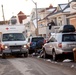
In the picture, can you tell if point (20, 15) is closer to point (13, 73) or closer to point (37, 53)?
point (37, 53)

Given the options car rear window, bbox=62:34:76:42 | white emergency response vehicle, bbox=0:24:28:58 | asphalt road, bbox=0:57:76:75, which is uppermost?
car rear window, bbox=62:34:76:42

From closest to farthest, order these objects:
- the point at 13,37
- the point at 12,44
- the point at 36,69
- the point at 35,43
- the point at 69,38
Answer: the point at 36,69, the point at 69,38, the point at 12,44, the point at 13,37, the point at 35,43

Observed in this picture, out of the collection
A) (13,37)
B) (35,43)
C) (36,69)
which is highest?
(13,37)

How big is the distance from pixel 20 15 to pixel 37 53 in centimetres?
7558

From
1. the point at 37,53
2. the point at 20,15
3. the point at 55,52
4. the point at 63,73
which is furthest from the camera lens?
the point at 20,15

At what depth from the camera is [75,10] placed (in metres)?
35.5

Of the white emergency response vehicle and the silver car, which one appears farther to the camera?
the white emergency response vehicle

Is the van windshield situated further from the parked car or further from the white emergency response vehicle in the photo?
the parked car

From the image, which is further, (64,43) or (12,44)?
(12,44)

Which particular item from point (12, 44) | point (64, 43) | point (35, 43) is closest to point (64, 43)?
point (64, 43)

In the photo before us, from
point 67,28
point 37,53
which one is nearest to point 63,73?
point 67,28

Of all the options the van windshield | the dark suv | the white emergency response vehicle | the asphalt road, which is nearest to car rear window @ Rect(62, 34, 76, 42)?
the asphalt road

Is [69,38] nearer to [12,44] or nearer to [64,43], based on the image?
[64,43]

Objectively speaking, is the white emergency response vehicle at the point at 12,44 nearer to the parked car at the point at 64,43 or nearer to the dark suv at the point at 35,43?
the dark suv at the point at 35,43
